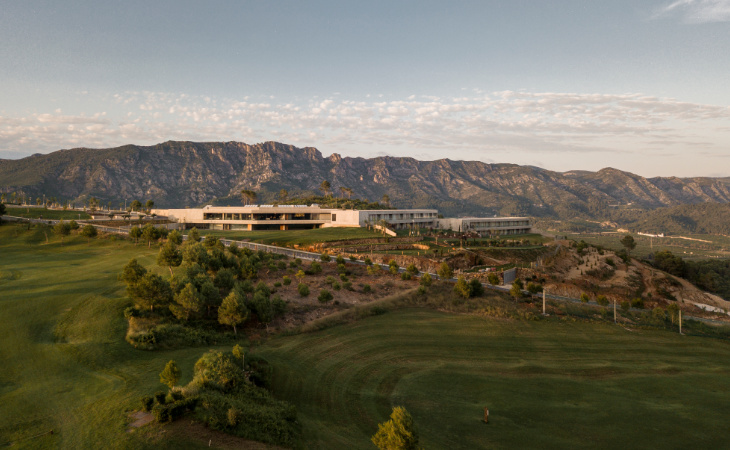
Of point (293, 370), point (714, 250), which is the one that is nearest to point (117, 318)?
point (293, 370)

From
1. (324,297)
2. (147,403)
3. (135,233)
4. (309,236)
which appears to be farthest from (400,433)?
(309,236)

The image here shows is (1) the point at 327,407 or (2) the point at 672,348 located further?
(2) the point at 672,348

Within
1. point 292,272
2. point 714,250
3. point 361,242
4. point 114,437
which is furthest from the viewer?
point 714,250

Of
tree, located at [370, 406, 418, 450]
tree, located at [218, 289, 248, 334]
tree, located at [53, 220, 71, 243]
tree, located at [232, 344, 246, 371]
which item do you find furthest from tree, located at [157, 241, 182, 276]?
tree, located at [370, 406, 418, 450]

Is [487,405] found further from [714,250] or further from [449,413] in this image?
[714,250]

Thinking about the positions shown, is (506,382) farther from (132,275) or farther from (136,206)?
(136,206)

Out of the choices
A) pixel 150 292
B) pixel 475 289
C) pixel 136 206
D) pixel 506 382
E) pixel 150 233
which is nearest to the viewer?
pixel 506 382
